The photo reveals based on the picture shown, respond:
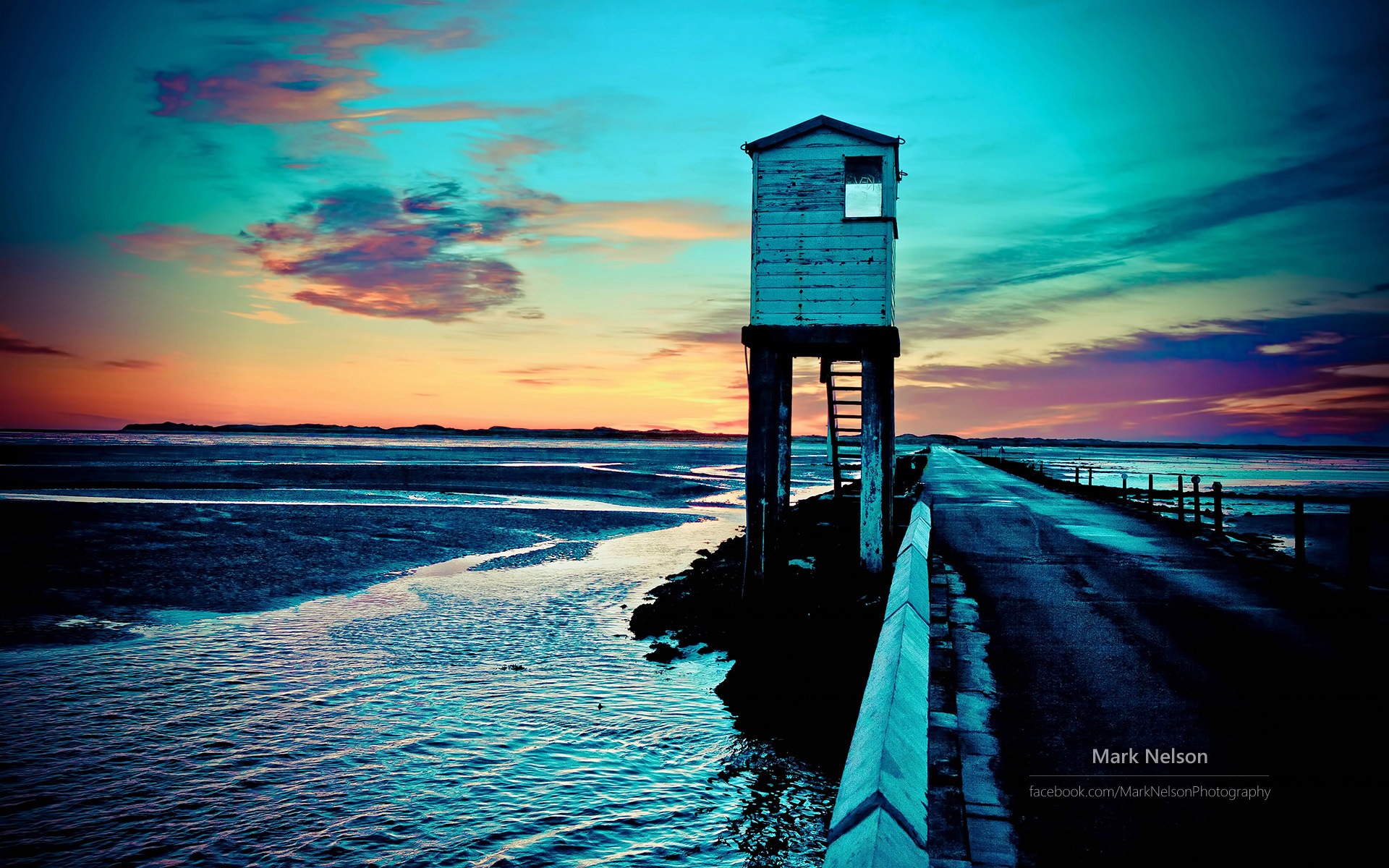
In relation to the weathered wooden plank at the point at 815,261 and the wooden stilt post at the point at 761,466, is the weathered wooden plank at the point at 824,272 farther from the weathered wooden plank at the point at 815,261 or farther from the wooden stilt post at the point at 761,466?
the wooden stilt post at the point at 761,466

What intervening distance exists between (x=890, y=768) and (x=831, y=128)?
36.9ft

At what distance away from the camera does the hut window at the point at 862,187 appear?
12.6 m

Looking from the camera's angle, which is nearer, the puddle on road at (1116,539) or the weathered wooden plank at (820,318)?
the weathered wooden plank at (820,318)

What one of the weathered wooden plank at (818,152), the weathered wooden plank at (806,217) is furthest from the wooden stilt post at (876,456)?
the weathered wooden plank at (818,152)

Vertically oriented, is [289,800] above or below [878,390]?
below

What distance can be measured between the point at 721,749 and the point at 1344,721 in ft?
16.2

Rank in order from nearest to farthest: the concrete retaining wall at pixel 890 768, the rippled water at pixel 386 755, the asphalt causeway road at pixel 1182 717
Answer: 1. the concrete retaining wall at pixel 890 768
2. the asphalt causeway road at pixel 1182 717
3. the rippled water at pixel 386 755

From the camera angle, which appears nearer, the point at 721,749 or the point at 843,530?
the point at 721,749

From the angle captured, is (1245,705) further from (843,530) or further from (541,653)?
(843,530)

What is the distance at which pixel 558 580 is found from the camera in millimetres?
15828

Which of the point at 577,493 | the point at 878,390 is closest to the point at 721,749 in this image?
the point at 878,390

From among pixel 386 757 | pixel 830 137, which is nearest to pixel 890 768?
pixel 386 757

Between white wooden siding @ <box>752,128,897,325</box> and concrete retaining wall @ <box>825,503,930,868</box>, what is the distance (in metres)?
7.39

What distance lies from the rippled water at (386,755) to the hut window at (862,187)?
7.93 metres
